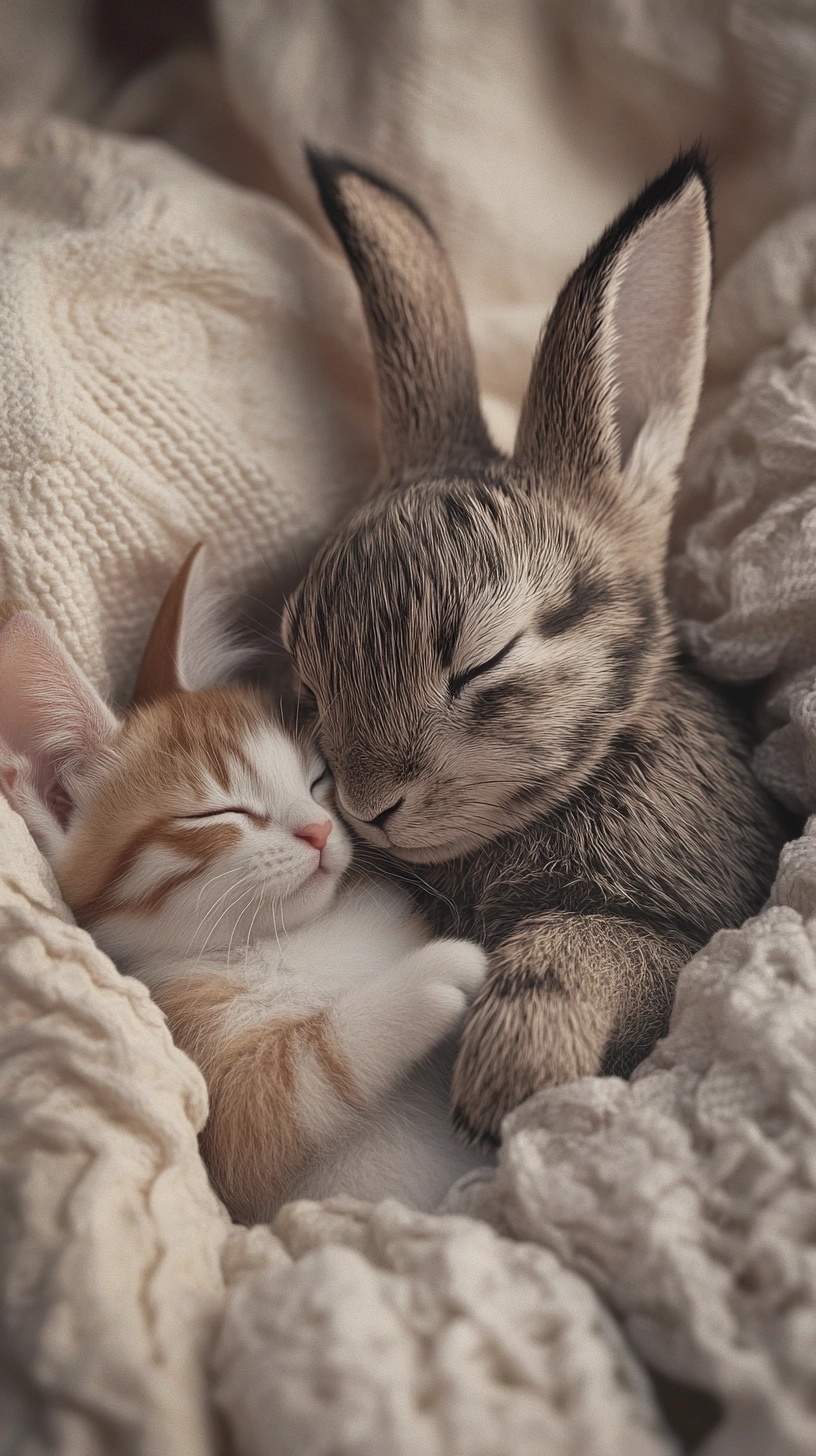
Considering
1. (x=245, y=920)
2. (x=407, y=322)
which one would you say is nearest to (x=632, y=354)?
(x=407, y=322)

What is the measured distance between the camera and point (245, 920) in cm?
154

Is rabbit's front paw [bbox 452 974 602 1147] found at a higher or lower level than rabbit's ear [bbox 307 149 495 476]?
lower

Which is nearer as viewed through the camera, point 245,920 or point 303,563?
point 245,920

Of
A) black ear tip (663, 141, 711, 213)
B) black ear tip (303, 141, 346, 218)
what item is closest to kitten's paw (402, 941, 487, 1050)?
black ear tip (663, 141, 711, 213)

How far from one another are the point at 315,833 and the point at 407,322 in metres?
0.85

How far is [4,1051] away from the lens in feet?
3.76

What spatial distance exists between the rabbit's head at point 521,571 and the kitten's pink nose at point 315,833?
0.04 metres

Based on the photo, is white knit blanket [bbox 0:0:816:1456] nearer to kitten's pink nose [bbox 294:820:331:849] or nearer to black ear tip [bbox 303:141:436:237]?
black ear tip [bbox 303:141:436:237]

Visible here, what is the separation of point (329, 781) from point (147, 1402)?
89 cm

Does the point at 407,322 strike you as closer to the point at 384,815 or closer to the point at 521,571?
the point at 521,571

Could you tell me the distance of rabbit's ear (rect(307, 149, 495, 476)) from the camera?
1705 mm

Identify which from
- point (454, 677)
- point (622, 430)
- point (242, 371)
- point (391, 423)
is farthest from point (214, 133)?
point (454, 677)

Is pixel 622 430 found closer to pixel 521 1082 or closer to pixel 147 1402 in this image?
pixel 521 1082

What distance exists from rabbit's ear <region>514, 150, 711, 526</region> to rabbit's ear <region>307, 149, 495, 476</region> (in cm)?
18
